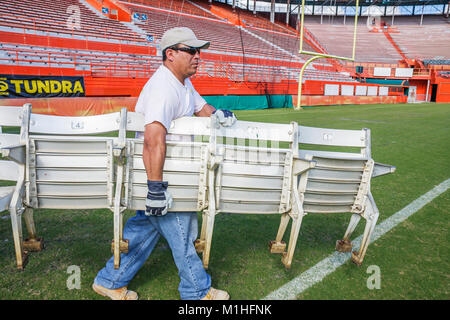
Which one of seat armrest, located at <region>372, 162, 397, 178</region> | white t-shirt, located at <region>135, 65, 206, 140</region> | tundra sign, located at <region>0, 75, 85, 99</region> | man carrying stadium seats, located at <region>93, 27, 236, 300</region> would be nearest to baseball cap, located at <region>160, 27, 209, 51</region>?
man carrying stadium seats, located at <region>93, 27, 236, 300</region>

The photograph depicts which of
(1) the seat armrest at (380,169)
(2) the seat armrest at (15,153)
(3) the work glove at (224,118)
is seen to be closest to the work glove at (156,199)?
(3) the work glove at (224,118)

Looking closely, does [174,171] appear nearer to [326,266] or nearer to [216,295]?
[216,295]

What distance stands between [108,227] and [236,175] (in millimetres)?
1705

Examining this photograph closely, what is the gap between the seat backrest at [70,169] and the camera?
1.93 meters

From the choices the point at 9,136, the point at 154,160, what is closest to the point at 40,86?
the point at 9,136

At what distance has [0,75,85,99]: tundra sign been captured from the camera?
9992mm

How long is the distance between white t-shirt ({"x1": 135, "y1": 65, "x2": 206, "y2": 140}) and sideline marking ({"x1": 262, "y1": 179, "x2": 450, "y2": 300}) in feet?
4.16

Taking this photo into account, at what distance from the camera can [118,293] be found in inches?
80.5

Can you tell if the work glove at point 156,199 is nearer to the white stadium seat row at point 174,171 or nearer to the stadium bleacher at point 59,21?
the white stadium seat row at point 174,171

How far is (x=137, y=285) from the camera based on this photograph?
2227mm

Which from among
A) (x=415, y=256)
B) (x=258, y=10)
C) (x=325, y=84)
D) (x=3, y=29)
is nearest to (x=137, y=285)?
(x=415, y=256)

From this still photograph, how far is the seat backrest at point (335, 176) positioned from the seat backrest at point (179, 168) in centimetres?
71

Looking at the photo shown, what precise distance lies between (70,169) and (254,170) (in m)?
1.15
